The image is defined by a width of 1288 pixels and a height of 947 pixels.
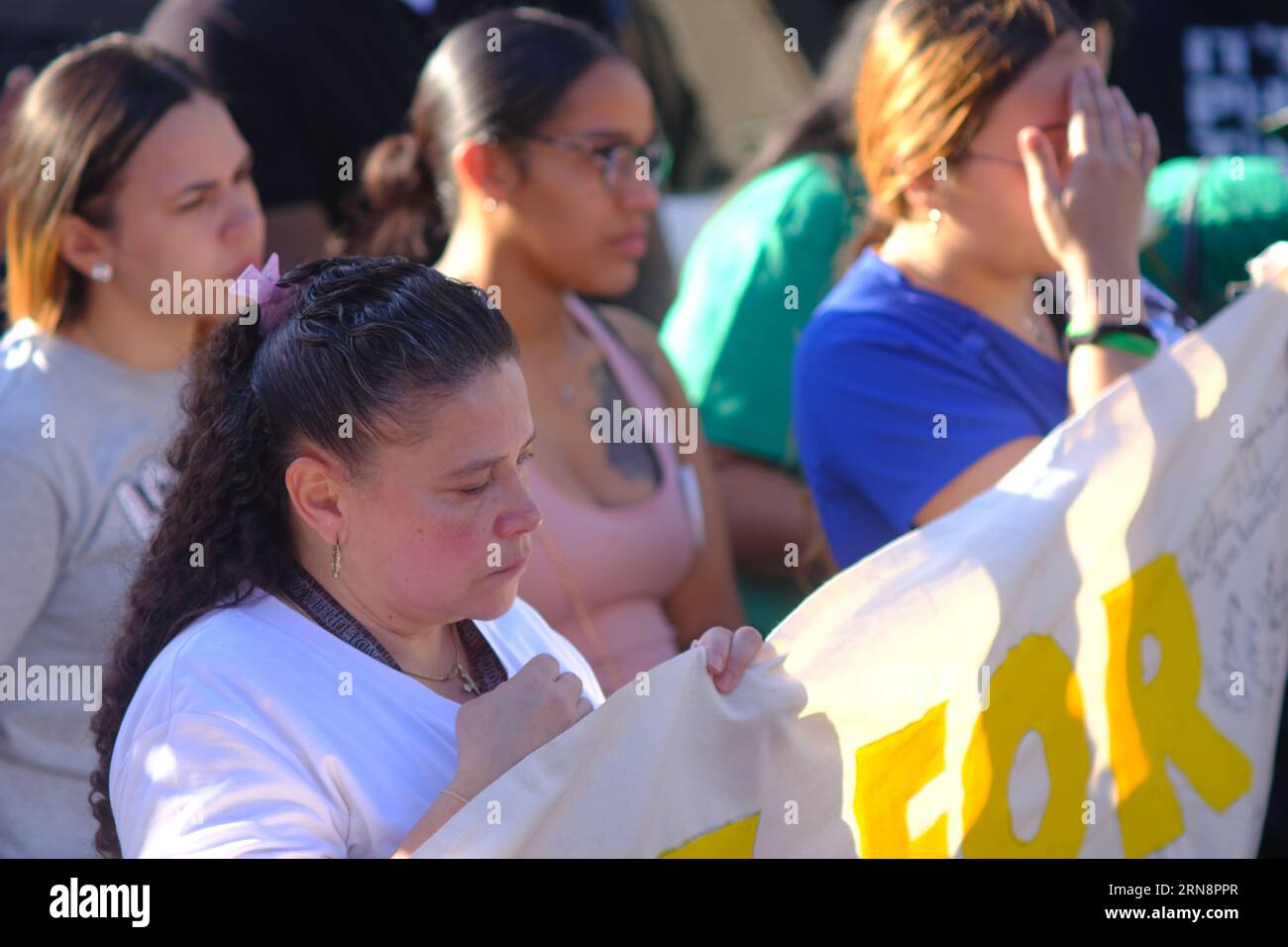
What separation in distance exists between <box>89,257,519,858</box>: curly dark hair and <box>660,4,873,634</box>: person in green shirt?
64.6 inches

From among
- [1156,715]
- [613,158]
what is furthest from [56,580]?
[1156,715]

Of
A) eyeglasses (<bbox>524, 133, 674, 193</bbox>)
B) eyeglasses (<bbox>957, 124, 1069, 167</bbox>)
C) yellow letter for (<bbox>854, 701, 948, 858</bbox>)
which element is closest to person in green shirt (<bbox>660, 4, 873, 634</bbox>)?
eyeglasses (<bbox>524, 133, 674, 193</bbox>)

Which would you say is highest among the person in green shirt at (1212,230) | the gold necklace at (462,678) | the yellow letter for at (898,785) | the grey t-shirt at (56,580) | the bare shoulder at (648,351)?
the person in green shirt at (1212,230)

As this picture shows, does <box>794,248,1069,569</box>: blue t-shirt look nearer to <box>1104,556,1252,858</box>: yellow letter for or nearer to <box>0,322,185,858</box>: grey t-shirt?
<box>1104,556,1252,858</box>: yellow letter for

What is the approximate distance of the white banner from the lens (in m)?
1.85

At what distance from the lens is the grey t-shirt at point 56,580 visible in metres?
2.41

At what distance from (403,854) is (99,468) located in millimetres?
1155

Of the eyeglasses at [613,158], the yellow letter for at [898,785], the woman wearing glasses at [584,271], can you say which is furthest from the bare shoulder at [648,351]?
the yellow letter for at [898,785]

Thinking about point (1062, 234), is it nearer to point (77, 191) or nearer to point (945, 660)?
point (945, 660)

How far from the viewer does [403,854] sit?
1.64 m

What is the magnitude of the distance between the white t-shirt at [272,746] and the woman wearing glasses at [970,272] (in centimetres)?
107

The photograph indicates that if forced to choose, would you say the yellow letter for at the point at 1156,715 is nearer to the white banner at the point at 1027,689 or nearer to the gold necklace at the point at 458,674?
the white banner at the point at 1027,689

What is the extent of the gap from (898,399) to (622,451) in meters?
0.64
